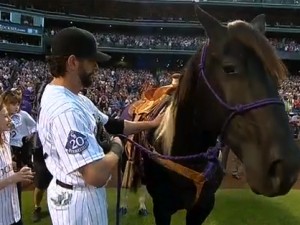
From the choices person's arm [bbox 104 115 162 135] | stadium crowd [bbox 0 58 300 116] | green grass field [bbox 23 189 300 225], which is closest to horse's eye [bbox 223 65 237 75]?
person's arm [bbox 104 115 162 135]

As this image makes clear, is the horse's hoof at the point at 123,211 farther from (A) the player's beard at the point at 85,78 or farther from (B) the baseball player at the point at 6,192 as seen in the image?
(A) the player's beard at the point at 85,78

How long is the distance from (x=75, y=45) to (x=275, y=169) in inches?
49.7

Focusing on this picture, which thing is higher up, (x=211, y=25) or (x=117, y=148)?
(x=211, y=25)

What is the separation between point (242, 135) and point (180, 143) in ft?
4.51

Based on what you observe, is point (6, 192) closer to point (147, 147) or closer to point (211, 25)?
point (147, 147)

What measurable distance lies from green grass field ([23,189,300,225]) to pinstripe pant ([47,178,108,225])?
492 centimetres

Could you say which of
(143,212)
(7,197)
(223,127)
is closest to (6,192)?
(7,197)

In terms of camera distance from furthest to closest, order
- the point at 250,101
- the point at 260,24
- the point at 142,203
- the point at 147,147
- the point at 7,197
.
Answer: the point at 142,203, the point at 147,147, the point at 7,197, the point at 260,24, the point at 250,101

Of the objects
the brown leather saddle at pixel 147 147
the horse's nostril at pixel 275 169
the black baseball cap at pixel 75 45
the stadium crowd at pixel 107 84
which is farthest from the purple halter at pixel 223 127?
the stadium crowd at pixel 107 84

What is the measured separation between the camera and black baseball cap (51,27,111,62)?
282 centimetres

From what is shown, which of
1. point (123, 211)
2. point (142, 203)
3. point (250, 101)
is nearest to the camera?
point (250, 101)

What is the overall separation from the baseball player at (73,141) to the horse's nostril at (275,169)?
0.82 m

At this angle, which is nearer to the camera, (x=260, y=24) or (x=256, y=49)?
(x=256, y=49)

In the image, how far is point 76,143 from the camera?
2.69 m
